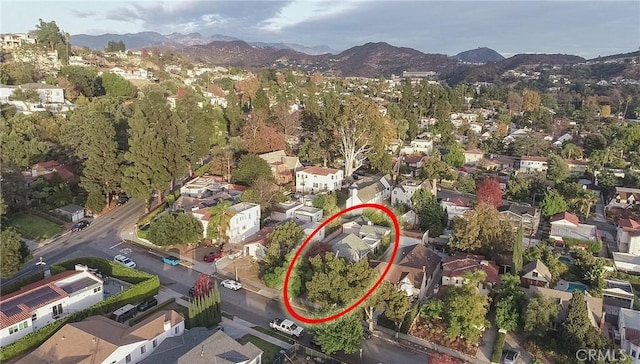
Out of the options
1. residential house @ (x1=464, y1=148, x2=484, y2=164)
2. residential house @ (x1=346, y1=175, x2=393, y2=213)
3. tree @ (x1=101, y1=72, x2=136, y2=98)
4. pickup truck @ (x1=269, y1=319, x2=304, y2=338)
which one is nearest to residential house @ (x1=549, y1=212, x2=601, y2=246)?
residential house @ (x1=346, y1=175, x2=393, y2=213)

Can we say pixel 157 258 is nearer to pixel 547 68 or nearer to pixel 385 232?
pixel 385 232

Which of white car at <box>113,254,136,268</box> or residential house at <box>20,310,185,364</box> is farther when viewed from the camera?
white car at <box>113,254,136,268</box>

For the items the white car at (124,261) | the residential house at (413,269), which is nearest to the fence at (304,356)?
the residential house at (413,269)

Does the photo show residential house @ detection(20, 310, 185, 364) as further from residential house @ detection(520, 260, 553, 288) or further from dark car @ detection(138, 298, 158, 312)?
residential house @ detection(520, 260, 553, 288)

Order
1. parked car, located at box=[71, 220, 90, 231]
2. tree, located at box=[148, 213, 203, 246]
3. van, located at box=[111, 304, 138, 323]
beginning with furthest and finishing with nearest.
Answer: parked car, located at box=[71, 220, 90, 231] < tree, located at box=[148, 213, 203, 246] < van, located at box=[111, 304, 138, 323]

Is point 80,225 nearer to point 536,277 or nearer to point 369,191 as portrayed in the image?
point 369,191

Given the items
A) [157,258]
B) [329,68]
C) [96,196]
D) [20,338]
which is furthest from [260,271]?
[329,68]

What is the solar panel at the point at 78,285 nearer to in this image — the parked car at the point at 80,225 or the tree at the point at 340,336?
the parked car at the point at 80,225
